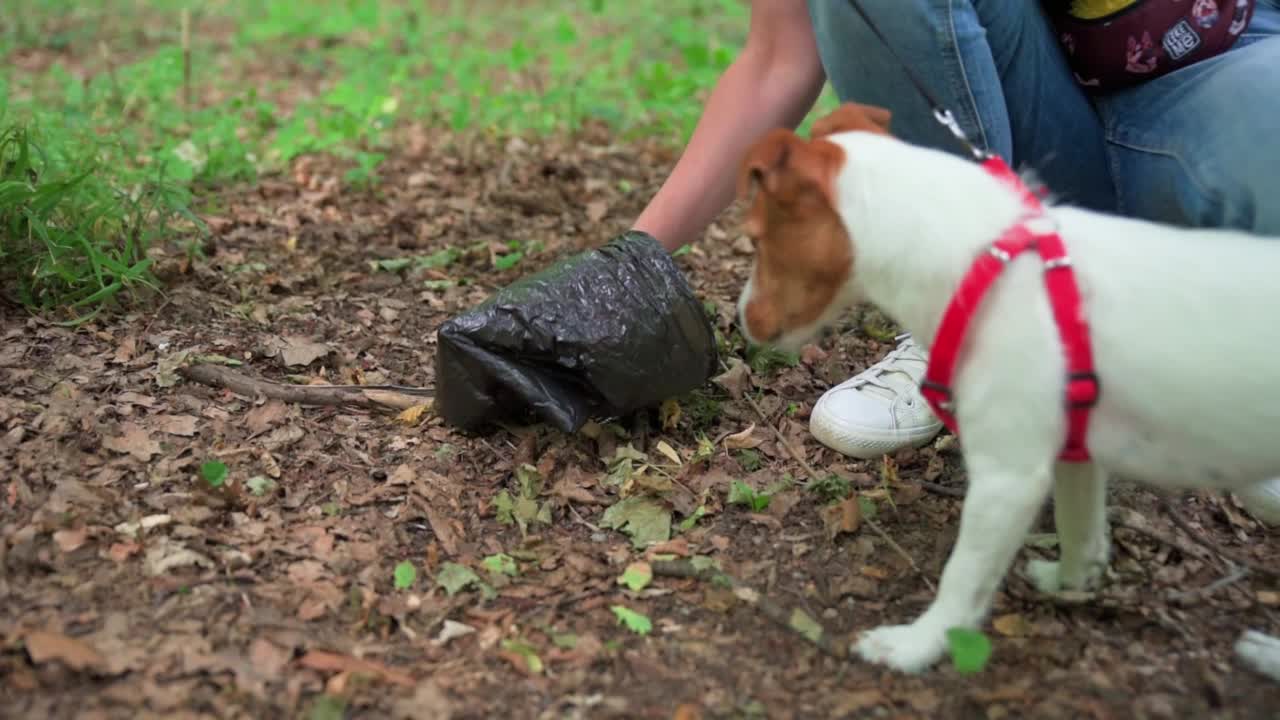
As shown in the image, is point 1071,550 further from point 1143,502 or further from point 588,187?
A: point 588,187

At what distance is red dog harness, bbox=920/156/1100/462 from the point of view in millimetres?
2051

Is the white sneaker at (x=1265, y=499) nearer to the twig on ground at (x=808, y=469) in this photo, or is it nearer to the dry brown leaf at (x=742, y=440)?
the twig on ground at (x=808, y=469)

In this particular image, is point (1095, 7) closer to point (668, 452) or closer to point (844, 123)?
point (844, 123)

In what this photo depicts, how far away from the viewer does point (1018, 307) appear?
207 centimetres

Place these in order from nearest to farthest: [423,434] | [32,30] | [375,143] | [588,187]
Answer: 1. [423,434]
2. [588,187]
3. [375,143]
4. [32,30]

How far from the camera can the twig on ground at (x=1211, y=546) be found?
2.77m

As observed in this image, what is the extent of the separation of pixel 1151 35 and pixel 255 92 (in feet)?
16.8

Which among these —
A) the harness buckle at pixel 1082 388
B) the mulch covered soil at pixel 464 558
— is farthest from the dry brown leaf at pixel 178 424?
the harness buckle at pixel 1082 388

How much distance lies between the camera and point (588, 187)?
517 centimetres

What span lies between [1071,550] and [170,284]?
10.3 ft

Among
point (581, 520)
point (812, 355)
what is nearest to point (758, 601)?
point (581, 520)

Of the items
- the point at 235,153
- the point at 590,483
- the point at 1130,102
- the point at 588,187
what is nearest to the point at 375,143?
the point at 235,153

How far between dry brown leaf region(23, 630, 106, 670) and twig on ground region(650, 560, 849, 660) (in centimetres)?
132

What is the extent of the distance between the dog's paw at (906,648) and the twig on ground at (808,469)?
344 mm
